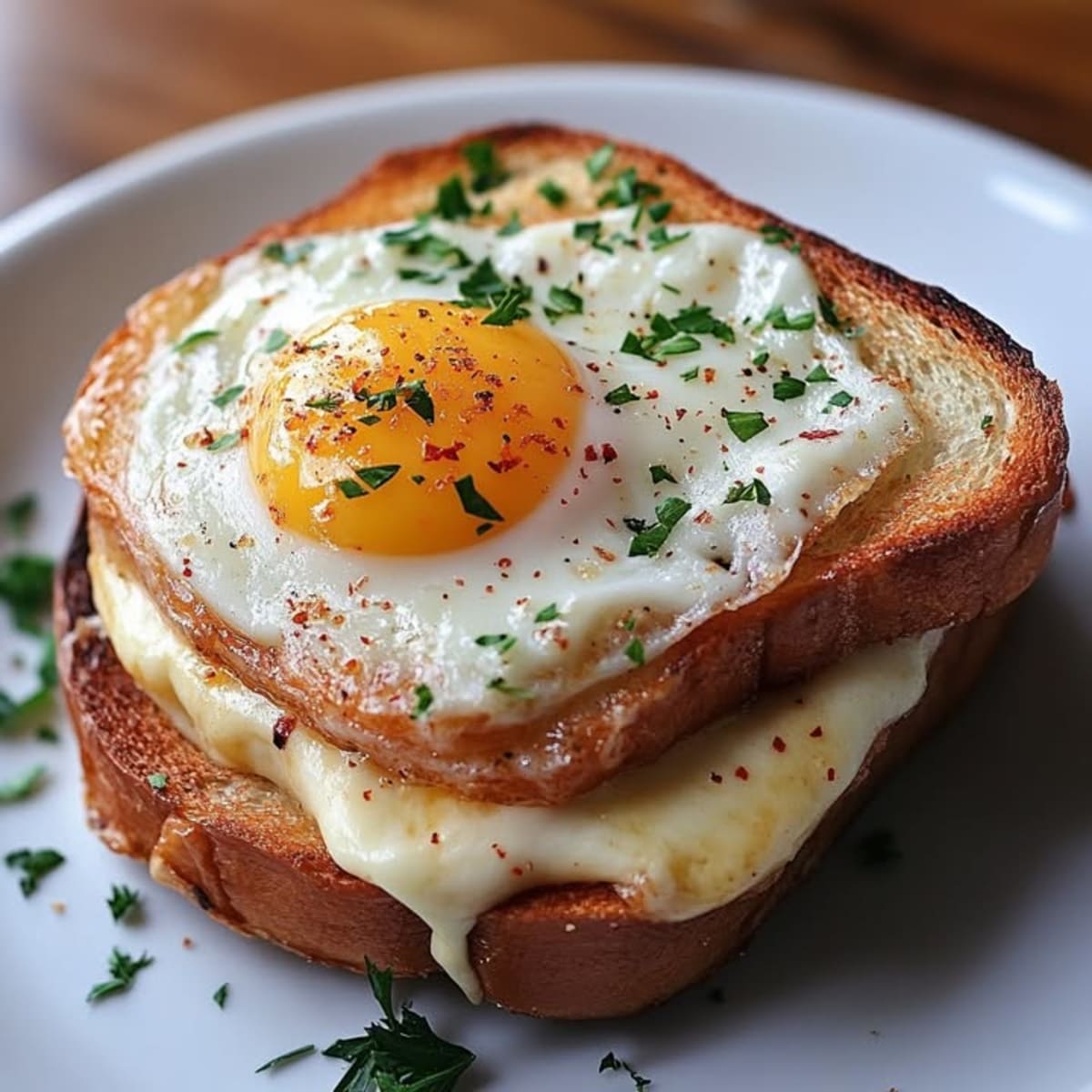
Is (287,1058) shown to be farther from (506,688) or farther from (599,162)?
(599,162)

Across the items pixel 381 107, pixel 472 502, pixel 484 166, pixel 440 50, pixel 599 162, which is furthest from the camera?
pixel 440 50

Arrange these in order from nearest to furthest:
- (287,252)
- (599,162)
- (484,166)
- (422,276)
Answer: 1. (422,276)
2. (287,252)
3. (599,162)
4. (484,166)

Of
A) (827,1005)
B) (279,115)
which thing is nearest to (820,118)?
(279,115)

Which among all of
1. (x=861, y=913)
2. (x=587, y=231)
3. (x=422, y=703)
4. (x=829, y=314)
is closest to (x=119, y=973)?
(x=422, y=703)

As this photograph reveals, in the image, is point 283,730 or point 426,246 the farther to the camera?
point 426,246

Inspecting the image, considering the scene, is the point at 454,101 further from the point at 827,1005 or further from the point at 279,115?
the point at 827,1005

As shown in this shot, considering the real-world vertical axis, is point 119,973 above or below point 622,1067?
above
